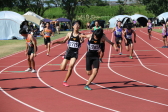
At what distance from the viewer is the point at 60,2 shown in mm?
78938

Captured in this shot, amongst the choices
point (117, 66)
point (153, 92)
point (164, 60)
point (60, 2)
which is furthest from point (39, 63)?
point (60, 2)

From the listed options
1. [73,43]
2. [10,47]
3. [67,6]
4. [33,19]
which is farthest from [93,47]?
[67,6]

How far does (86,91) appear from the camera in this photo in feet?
34.5

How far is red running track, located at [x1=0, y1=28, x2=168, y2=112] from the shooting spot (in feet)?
28.0

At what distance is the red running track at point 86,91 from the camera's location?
854 cm

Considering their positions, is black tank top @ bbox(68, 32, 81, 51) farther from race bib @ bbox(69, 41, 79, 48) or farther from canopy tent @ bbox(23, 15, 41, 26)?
canopy tent @ bbox(23, 15, 41, 26)

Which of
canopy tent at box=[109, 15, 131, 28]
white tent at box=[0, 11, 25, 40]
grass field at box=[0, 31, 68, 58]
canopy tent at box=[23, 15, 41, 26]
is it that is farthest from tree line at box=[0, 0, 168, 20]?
grass field at box=[0, 31, 68, 58]

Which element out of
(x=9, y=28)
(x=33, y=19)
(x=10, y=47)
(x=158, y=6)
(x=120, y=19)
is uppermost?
(x=158, y=6)

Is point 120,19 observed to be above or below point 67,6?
below

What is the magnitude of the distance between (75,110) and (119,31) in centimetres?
1208

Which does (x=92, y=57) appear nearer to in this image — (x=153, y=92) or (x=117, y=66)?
(x=153, y=92)

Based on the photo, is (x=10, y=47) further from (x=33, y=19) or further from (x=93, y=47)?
(x=33, y=19)

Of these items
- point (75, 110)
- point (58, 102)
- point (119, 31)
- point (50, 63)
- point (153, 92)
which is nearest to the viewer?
point (75, 110)

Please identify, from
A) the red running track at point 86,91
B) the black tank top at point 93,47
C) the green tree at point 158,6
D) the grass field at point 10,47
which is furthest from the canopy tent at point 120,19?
the black tank top at point 93,47
